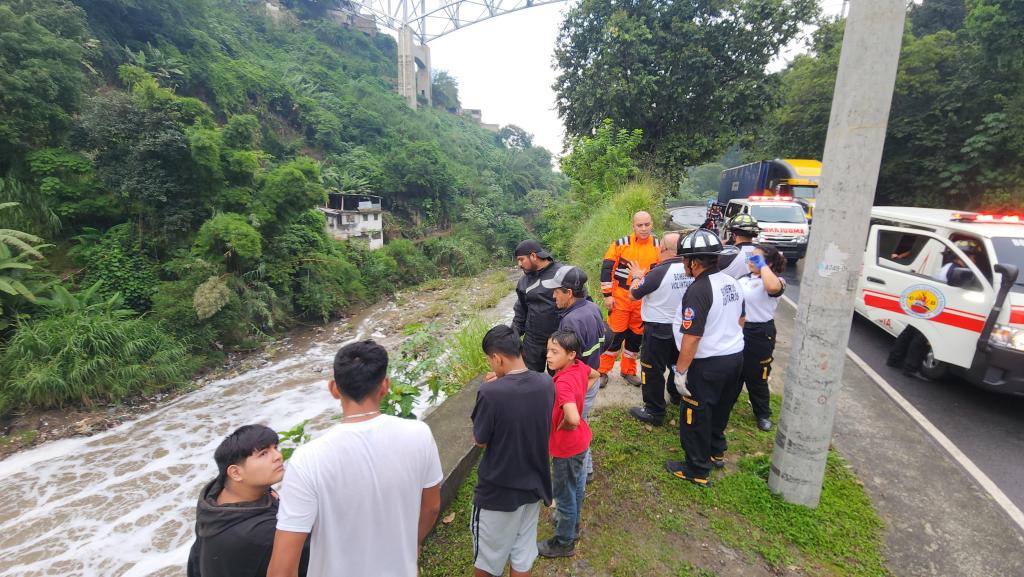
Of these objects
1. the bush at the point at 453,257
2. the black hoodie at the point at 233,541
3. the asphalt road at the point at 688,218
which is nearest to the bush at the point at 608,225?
the black hoodie at the point at 233,541

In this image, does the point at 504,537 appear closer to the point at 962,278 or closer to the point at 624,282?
the point at 624,282

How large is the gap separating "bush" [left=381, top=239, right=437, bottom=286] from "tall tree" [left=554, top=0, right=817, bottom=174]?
10382mm

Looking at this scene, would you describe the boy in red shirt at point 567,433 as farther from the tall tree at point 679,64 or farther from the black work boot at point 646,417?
the tall tree at point 679,64

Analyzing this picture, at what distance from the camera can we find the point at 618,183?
12.2 meters

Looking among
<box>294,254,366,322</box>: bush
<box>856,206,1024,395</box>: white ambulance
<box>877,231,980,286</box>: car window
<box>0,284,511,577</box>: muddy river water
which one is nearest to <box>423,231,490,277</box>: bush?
<box>294,254,366,322</box>: bush

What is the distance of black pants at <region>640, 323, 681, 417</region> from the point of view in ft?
12.3

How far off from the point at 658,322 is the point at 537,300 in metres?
1.04

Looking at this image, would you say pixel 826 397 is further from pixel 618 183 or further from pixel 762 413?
pixel 618 183

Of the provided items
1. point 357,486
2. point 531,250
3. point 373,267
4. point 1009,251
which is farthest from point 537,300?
point 373,267

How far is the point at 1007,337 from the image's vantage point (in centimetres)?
398

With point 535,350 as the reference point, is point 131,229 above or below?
above

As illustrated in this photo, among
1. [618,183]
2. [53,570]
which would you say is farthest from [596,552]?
[618,183]

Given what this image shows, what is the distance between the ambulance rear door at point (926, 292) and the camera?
4332 mm

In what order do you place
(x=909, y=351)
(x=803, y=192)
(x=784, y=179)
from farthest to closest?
(x=784, y=179) < (x=803, y=192) < (x=909, y=351)
